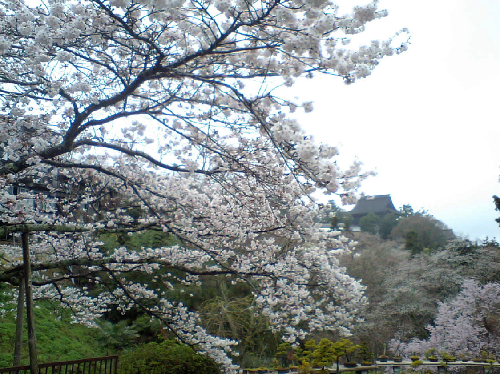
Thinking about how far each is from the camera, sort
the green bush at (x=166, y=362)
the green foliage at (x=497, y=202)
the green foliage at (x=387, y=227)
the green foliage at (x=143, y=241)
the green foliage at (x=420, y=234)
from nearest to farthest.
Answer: the green bush at (x=166, y=362), the green foliage at (x=143, y=241), the green foliage at (x=497, y=202), the green foliage at (x=420, y=234), the green foliage at (x=387, y=227)

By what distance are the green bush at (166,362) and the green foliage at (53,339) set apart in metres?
2.20

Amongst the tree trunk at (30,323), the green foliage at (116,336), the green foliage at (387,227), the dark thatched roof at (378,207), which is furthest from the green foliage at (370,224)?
the tree trunk at (30,323)

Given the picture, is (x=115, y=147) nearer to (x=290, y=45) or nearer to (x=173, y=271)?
(x=290, y=45)

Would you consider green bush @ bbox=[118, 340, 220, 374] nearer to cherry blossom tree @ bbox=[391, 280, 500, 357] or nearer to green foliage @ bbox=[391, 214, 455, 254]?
cherry blossom tree @ bbox=[391, 280, 500, 357]

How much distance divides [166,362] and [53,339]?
4931mm

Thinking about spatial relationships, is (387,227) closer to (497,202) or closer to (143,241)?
(497,202)

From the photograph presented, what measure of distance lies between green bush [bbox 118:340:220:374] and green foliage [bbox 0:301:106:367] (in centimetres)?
220

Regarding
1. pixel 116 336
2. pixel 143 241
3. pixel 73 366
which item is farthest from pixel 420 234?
pixel 73 366

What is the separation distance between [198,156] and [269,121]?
140cm

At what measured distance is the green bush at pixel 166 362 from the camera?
6.02 meters

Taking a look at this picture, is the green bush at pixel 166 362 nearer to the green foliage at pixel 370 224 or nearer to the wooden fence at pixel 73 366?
the wooden fence at pixel 73 366

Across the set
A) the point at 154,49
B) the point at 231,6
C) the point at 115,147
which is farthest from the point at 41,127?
the point at 231,6

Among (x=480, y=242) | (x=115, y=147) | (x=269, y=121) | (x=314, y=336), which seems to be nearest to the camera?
(x=269, y=121)

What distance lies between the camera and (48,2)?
3.41m
